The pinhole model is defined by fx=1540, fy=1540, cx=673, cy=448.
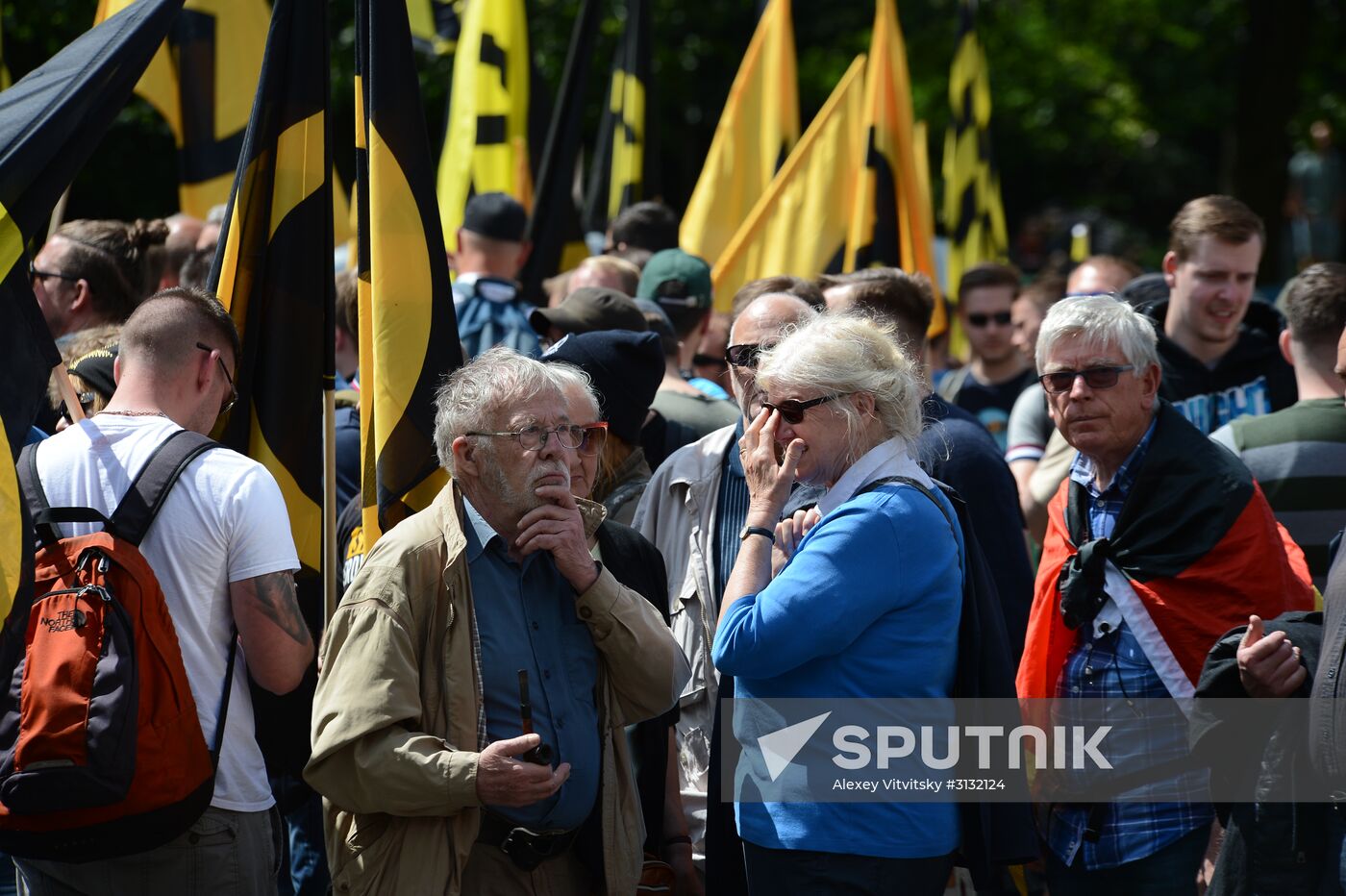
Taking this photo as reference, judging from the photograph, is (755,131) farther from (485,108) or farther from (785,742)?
Result: (785,742)

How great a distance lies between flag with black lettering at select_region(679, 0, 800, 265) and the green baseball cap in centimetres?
233

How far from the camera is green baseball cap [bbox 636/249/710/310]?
6012mm

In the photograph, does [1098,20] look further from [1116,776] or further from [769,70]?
[1116,776]

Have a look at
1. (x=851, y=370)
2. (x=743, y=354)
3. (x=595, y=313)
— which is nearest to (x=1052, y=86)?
(x=595, y=313)

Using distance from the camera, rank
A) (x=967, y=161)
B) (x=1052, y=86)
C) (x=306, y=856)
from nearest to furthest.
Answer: (x=306, y=856), (x=967, y=161), (x=1052, y=86)

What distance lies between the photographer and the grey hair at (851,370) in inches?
130

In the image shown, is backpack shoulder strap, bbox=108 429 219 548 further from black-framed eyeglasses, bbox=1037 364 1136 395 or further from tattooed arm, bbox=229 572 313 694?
black-framed eyeglasses, bbox=1037 364 1136 395

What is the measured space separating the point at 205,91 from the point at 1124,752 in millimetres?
4839

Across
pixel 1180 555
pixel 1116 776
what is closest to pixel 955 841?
pixel 1116 776

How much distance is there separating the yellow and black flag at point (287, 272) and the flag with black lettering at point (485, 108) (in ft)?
8.60

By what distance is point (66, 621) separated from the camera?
2.98 meters

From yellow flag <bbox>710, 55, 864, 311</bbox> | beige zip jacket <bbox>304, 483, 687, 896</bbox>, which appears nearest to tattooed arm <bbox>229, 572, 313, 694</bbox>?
beige zip jacket <bbox>304, 483, 687, 896</bbox>

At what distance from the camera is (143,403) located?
132 inches

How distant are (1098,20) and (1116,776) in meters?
17.8
